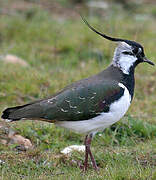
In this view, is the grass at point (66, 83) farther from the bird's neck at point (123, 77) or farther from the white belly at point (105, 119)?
the bird's neck at point (123, 77)

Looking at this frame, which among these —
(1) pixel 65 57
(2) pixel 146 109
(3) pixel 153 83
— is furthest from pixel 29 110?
(1) pixel 65 57

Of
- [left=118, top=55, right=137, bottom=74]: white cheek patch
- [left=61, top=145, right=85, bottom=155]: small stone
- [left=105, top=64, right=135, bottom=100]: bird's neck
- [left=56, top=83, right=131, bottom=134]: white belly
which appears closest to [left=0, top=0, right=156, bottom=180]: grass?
[left=61, top=145, right=85, bottom=155]: small stone

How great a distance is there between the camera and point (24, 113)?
5527 millimetres

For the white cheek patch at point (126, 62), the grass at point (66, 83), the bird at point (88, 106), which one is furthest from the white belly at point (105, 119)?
the grass at point (66, 83)

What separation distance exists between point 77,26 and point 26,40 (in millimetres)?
1282

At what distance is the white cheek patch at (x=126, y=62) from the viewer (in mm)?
5727

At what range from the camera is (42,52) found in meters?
9.82

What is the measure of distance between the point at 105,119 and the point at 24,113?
0.93 metres

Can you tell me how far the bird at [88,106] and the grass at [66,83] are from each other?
1.56ft

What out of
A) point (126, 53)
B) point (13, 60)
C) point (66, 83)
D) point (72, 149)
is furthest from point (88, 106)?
point (13, 60)

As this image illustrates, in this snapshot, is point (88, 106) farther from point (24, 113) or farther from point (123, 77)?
point (24, 113)

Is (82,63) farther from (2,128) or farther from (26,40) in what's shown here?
(2,128)

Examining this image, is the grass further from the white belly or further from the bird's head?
the bird's head

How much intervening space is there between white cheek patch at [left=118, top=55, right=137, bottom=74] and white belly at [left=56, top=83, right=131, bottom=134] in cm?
29
